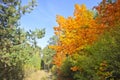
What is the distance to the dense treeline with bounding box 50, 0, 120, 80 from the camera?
20.1 metres

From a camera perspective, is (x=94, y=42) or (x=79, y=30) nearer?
(x=94, y=42)

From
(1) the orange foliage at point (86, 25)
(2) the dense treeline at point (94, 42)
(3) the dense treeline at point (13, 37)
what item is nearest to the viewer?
(2) the dense treeline at point (94, 42)

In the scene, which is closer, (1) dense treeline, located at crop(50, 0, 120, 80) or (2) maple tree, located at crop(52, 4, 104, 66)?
(1) dense treeline, located at crop(50, 0, 120, 80)

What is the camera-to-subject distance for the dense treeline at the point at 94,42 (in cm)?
2009

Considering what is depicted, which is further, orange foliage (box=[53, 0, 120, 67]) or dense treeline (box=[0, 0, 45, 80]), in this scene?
dense treeline (box=[0, 0, 45, 80])

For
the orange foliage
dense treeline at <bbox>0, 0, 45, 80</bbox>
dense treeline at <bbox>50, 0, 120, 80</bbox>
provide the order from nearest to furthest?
dense treeline at <bbox>50, 0, 120, 80</bbox>, the orange foliage, dense treeline at <bbox>0, 0, 45, 80</bbox>

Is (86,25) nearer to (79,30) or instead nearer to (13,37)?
(79,30)

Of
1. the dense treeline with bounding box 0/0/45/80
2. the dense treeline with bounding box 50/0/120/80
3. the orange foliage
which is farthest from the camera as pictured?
the dense treeline with bounding box 0/0/45/80

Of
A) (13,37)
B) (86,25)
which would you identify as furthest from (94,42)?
(13,37)

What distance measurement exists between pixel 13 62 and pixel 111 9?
15.1 meters

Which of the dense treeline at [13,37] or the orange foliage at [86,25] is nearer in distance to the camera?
the orange foliage at [86,25]

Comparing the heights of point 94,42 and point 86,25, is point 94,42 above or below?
below

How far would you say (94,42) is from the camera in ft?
82.8

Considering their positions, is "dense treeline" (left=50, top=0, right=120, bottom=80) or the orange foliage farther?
the orange foliage
